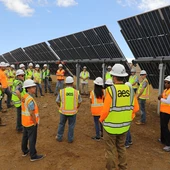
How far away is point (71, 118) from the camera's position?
5.95 metres

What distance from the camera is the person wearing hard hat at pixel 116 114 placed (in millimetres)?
3719

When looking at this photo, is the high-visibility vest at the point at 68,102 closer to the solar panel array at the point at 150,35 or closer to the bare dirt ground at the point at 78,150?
the bare dirt ground at the point at 78,150

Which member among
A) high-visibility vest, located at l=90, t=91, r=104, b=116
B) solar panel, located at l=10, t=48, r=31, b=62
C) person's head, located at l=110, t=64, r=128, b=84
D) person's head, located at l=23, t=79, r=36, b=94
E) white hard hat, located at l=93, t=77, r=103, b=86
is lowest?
high-visibility vest, located at l=90, t=91, r=104, b=116

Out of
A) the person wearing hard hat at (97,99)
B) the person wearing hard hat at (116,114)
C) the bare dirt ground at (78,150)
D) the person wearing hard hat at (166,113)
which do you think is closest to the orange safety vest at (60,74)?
the bare dirt ground at (78,150)

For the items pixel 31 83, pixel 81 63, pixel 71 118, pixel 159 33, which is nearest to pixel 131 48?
pixel 159 33

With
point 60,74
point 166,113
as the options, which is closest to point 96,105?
point 166,113

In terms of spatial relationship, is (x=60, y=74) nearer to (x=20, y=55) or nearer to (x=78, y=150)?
(x=78, y=150)

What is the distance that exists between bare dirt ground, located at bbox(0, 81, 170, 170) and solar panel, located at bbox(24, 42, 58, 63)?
10053 mm

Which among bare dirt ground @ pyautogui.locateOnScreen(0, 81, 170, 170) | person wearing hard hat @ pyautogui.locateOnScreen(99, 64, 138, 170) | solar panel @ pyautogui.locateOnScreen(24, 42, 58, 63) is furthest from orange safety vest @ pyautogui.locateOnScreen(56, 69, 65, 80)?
person wearing hard hat @ pyautogui.locateOnScreen(99, 64, 138, 170)

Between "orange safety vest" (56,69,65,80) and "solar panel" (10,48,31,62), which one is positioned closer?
"orange safety vest" (56,69,65,80)

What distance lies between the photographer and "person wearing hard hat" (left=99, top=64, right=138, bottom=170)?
12.2 ft

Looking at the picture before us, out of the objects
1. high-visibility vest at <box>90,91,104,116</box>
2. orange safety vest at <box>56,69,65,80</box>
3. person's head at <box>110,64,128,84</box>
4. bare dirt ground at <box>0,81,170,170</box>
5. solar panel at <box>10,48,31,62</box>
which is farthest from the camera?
solar panel at <box>10,48,31,62</box>

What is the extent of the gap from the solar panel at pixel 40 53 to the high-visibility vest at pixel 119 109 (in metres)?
13.7

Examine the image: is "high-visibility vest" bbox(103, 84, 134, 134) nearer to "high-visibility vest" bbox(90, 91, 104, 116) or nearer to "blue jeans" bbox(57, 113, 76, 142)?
"high-visibility vest" bbox(90, 91, 104, 116)
